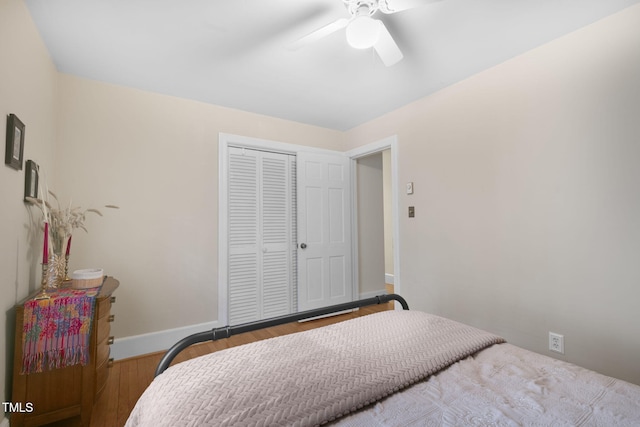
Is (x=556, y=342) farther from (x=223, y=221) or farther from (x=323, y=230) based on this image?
(x=223, y=221)

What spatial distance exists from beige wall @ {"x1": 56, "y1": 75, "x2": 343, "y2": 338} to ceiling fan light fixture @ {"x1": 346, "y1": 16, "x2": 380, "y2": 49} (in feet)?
6.54

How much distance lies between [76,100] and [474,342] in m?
3.33

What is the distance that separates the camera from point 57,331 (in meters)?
1.59

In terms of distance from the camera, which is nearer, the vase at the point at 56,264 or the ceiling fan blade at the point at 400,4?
the ceiling fan blade at the point at 400,4

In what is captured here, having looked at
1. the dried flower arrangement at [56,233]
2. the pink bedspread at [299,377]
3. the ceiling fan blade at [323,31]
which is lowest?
the pink bedspread at [299,377]

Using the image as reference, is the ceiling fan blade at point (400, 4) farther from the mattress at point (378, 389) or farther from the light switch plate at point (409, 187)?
the light switch plate at point (409, 187)

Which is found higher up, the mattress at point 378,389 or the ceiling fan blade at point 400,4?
the ceiling fan blade at point 400,4

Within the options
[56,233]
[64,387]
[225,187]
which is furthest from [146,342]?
[225,187]

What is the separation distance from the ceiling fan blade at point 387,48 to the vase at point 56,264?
2.32m

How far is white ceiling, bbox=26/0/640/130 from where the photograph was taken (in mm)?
1687

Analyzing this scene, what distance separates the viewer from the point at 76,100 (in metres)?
2.43

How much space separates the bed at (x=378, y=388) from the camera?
832mm

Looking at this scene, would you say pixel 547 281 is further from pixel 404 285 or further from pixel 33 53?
pixel 33 53

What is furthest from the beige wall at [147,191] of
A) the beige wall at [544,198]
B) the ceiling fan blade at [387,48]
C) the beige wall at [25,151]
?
the beige wall at [544,198]
